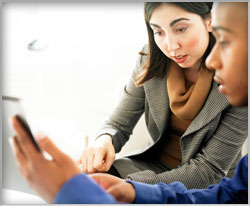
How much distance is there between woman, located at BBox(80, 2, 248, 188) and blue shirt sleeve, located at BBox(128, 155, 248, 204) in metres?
0.16

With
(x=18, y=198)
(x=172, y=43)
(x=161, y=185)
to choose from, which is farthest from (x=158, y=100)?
(x=18, y=198)

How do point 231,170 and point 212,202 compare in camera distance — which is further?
point 231,170

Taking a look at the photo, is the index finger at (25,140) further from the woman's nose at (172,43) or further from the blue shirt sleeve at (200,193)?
the woman's nose at (172,43)

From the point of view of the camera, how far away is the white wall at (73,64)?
1.22 meters

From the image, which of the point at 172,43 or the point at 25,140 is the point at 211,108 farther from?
the point at 25,140

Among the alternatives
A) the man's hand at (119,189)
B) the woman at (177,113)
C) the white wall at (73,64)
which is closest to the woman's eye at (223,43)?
the woman at (177,113)

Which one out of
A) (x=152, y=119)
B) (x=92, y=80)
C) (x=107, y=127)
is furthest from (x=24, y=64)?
(x=152, y=119)

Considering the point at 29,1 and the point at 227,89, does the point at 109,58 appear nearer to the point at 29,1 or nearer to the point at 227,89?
the point at 29,1

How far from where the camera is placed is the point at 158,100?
38.2 inches

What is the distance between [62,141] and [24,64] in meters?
0.36

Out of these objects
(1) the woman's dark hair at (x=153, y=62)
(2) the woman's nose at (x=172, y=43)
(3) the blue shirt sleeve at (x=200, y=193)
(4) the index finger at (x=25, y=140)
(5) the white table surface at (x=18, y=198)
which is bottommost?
(5) the white table surface at (x=18, y=198)

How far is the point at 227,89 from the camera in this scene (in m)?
0.64

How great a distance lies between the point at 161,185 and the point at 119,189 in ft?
0.32

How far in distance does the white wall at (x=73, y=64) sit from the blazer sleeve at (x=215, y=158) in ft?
1.23
